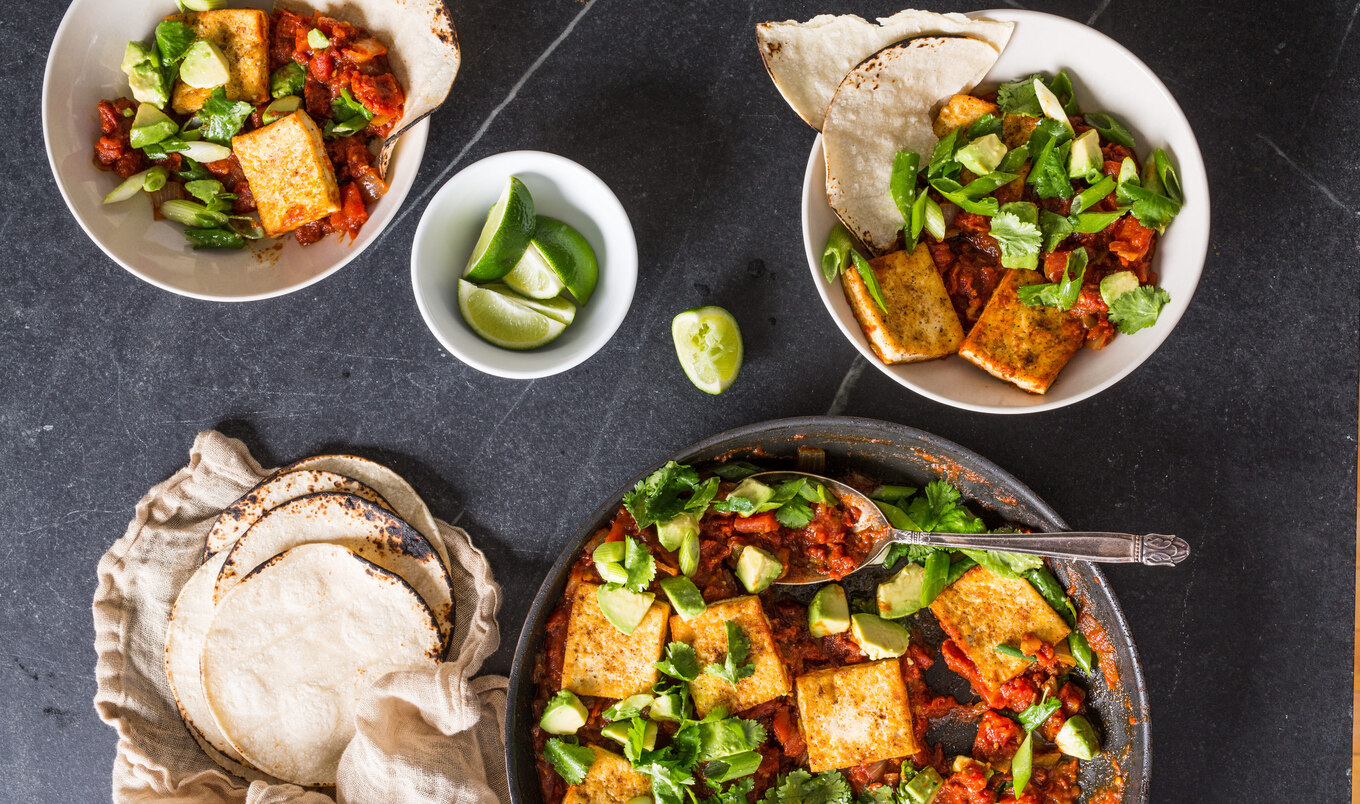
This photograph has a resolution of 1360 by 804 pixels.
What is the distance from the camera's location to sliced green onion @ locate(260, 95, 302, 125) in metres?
2.58

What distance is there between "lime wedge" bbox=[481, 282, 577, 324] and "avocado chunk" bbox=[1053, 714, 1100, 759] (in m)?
2.20

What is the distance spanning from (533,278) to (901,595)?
1.66 metres

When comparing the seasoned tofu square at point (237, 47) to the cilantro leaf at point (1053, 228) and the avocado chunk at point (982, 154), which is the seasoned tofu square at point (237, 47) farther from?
the cilantro leaf at point (1053, 228)

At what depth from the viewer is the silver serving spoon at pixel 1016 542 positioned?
8.20ft

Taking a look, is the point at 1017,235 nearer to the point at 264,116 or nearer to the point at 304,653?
the point at 264,116

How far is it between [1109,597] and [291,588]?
280 centimetres

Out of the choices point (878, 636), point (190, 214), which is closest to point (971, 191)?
point (878, 636)

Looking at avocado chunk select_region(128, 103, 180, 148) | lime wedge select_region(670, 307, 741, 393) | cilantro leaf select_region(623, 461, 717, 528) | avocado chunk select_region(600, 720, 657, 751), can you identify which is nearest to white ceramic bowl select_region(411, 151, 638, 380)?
lime wedge select_region(670, 307, 741, 393)

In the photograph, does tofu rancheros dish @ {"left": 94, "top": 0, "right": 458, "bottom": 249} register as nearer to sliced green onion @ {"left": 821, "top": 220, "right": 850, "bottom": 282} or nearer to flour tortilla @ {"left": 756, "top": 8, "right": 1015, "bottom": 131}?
flour tortilla @ {"left": 756, "top": 8, "right": 1015, "bottom": 131}

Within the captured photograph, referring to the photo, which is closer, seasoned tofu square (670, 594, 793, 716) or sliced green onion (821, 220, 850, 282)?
sliced green onion (821, 220, 850, 282)

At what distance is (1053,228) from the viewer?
8.41 feet

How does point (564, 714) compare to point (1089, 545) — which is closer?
point (1089, 545)

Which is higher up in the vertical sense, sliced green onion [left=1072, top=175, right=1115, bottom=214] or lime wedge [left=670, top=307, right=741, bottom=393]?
sliced green onion [left=1072, top=175, right=1115, bottom=214]

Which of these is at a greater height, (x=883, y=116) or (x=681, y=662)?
(x=883, y=116)
